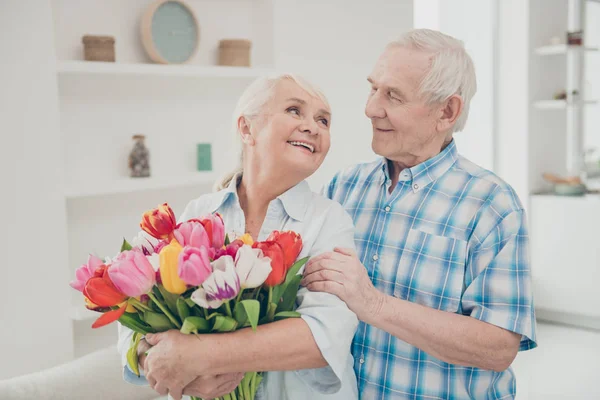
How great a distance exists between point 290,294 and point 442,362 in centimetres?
57

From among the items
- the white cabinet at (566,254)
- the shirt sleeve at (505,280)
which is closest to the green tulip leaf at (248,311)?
the shirt sleeve at (505,280)

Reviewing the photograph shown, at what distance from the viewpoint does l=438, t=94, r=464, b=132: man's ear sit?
68.8 inches

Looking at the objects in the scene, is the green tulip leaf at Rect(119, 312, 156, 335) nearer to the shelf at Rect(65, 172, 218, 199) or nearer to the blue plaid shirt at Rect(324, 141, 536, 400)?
the blue plaid shirt at Rect(324, 141, 536, 400)

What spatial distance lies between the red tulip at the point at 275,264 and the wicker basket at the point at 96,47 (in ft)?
6.54

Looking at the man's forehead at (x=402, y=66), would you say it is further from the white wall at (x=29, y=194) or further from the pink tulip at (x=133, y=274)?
the white wall at (x=29, y=194)

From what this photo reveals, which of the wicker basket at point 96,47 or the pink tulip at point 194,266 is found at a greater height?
the wicker basket at point 96,47

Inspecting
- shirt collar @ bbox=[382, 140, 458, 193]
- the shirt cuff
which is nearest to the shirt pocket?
shirt collar @ bbox=[382, 140, 458, 193]

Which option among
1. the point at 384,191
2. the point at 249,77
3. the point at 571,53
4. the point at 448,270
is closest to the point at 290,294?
the point at 448,270

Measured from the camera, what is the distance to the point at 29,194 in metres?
2.60

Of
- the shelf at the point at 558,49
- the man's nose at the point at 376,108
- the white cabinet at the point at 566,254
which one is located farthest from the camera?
the shelf at the point at 558,49

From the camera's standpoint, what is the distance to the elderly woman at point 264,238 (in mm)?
1206

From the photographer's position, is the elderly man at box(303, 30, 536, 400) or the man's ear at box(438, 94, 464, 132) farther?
the man's ear at box(438, 94, 464, 132)

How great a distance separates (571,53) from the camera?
544cm

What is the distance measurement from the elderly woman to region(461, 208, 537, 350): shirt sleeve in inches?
13.5
